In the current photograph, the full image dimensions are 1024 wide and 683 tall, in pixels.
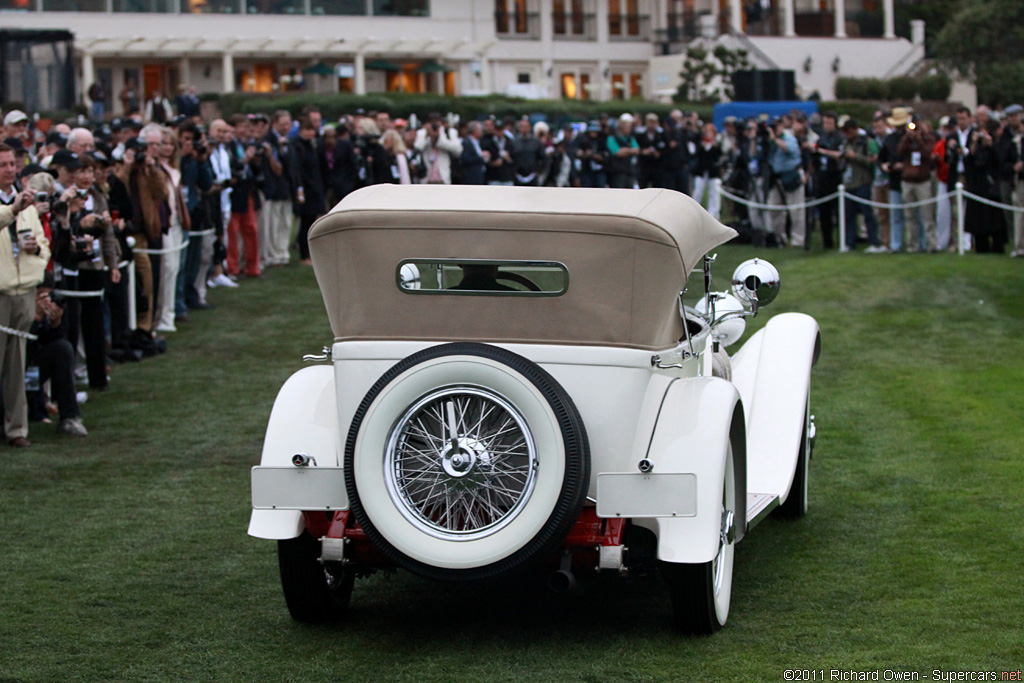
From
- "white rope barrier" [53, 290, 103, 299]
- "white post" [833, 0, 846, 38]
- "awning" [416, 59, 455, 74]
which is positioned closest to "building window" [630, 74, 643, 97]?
"white post" [833, 0, 846, 38]

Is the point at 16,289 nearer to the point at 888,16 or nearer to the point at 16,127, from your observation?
the point at 16,127

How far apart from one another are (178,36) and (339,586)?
4445 centimetres

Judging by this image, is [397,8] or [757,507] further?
[397,8]

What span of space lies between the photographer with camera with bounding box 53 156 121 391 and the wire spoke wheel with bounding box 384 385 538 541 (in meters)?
5.28

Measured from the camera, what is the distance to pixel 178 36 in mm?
46875

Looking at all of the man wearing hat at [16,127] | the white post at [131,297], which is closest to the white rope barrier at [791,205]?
the white post at [131,297]

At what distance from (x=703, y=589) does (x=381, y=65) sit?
46172 millimetres

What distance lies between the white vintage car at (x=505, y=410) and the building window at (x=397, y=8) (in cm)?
4702

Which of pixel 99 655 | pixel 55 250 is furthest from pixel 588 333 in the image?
pixel 55 250

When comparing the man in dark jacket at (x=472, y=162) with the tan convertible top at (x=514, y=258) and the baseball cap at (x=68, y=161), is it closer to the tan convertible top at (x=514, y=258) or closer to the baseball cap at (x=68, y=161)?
the baseball cap at (x=68, y=161)

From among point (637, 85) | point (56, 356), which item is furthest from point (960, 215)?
point (637, 85)

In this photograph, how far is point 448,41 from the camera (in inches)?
1975

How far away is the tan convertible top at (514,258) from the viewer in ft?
16.6

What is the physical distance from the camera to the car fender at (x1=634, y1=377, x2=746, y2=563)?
4914 mm
